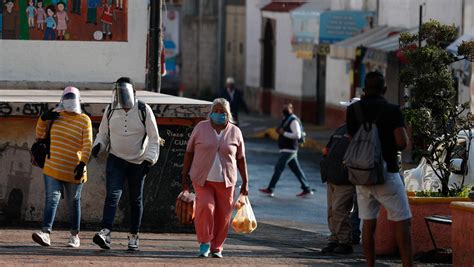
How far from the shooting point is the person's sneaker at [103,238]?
12.8 meters

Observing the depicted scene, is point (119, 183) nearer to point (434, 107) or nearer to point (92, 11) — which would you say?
point (434, 107)

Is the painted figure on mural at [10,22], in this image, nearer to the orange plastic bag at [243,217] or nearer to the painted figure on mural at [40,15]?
the painted figure on mural at [40,15]

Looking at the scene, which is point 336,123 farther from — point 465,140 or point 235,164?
point 235,164

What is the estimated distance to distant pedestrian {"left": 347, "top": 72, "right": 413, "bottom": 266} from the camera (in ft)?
36.0

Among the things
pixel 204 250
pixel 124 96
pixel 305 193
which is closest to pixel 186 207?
pixel 204 250

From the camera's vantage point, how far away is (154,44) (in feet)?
60.0

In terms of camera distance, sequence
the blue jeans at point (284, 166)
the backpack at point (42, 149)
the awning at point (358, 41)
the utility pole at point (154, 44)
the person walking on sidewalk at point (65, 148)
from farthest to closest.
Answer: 1. the awning at point (358, 41)
2. the blue jeans at point (284, 166)
3. the utility pole at point (154, 44)
4. the backpack at point (42, 149)
5. the person walking on sidewalk at point (65, 148)

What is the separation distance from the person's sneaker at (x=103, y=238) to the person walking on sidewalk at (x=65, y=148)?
272mm

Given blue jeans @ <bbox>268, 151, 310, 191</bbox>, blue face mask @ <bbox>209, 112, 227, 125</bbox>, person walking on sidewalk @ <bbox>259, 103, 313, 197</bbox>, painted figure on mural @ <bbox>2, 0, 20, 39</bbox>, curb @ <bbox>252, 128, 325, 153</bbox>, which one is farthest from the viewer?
curb @ <bbox>252, 128, 325, 153</bbox>

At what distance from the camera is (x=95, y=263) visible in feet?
38.6

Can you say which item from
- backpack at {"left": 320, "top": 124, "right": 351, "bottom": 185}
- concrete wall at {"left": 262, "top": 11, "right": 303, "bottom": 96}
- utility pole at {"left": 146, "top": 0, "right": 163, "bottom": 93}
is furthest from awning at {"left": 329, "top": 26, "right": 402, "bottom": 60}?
backpack at {"left": 320, "top": 124, "right": 351, "bottom": 185}

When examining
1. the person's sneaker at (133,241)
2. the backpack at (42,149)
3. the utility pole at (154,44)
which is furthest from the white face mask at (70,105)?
the utility pole at (154,44)

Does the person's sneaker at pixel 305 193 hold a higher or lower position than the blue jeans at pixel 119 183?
lower

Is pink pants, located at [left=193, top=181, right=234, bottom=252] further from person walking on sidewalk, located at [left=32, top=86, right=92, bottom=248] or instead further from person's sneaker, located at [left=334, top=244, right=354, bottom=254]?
person's sneaker, located at [left=334, top=244, right=354, bottom=254]
